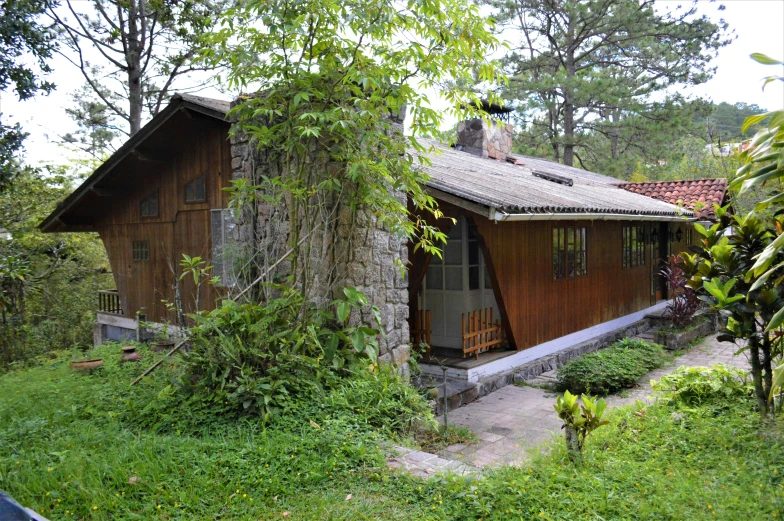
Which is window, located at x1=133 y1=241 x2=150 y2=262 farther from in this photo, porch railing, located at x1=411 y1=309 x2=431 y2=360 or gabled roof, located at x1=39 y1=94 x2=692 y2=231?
porch railing, located at x1=411 y1=309 x2=431 y2=360

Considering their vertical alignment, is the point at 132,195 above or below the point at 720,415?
above

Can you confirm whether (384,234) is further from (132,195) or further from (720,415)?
(132,195)

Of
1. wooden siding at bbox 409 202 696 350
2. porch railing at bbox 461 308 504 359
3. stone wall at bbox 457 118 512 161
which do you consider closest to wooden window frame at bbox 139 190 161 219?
wooden siding at bbox 409 202 696 350

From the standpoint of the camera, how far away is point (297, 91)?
596 centimetres

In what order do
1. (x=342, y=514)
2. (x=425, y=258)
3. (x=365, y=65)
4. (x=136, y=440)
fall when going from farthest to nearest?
(x=425, y=258), (x=365, y=65), (x=136, y=440), (x=342, y=514)

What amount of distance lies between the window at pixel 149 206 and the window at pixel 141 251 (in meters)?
0.55

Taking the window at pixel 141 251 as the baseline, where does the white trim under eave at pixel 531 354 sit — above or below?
below

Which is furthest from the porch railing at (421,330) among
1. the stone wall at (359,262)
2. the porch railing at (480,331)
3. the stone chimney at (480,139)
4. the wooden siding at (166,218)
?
the stone chimney at (480,139)

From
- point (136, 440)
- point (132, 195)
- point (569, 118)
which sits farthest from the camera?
point (569, 118)

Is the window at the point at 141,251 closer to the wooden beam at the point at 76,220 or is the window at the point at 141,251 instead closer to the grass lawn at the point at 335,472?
the wooden beam at the point at 76,220

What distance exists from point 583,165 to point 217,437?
2589 cm

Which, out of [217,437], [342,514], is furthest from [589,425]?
[217,437]

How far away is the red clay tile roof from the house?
58.7 inches

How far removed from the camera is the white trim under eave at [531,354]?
803 cm
